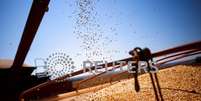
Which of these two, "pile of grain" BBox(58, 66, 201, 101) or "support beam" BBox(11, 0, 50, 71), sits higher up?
"support beam" BBox(11, 0, 50, 71)

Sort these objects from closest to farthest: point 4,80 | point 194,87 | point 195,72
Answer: point 194,87 < point 195,72 < point 4,80

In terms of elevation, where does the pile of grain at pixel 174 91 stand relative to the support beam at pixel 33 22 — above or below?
below

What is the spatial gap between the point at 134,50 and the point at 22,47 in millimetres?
2213

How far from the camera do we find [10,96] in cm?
788

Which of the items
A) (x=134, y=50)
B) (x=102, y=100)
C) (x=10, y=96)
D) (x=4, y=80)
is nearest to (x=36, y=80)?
(x=4, y=80)

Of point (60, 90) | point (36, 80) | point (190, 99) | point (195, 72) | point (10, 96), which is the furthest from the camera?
point (60, 90)

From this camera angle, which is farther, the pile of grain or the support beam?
the pile of grain

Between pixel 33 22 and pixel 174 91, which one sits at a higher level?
pixel 33 22

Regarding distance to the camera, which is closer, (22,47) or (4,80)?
(22,47)

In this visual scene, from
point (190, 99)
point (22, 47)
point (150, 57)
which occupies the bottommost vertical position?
point (190, 99)

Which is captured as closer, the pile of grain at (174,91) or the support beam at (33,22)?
the support beam at (33,22)

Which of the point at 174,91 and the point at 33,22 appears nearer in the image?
the point at 33,22

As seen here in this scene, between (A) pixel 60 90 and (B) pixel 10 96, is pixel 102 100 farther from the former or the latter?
(A) pixel 60 90

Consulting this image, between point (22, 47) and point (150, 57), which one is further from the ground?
point (22, 47)
